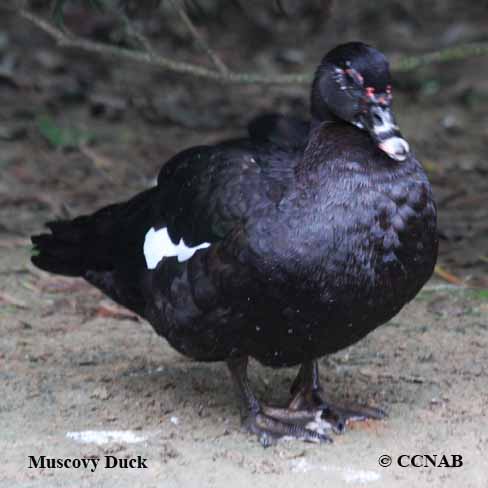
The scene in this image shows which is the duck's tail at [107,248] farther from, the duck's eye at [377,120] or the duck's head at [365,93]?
the duck's eye at [377,120]

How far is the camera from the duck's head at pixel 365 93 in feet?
11.7

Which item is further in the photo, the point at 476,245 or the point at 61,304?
the point at 476,245

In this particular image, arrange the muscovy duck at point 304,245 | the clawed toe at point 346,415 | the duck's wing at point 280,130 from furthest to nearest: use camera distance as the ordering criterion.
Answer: the duck's wing at point 280,130, the clawed toe at point 346,415, the muscovy duck at point 304,245

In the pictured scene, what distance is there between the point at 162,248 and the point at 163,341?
0.89 m

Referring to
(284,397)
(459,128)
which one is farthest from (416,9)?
(284,397)

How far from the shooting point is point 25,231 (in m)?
6.10

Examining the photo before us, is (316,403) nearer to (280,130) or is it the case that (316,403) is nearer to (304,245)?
(304,245)

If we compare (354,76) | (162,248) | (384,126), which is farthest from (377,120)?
(162,248)

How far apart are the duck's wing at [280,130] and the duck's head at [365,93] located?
15.1 inches

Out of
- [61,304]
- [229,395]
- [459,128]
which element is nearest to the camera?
[229,395]

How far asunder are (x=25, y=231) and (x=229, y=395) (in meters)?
2.33

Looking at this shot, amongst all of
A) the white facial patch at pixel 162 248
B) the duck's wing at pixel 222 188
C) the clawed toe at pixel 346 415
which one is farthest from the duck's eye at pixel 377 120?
the clawed toe at pixel 346 415

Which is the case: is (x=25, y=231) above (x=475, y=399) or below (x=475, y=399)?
below

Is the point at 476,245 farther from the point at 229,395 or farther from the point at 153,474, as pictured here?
the point at 153,474
